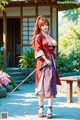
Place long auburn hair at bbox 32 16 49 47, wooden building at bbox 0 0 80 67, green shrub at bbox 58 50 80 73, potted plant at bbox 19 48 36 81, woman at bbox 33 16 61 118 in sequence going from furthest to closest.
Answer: green shrub at bbox 58 50 80 73 → wooden building at bbox 0 0 80 67 → potted plant at bbox 19 48 36 81 → long auburn hair at bbox 32 16 49 47 → woman at bbox 33 16 61 118

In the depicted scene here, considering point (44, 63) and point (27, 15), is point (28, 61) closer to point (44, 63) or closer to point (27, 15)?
point (27, 15)

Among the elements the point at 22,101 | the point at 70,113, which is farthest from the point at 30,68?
the point at 70,113

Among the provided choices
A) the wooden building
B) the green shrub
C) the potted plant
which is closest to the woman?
the potted plant

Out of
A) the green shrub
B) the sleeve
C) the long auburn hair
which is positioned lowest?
the green shrub

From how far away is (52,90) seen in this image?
734cm

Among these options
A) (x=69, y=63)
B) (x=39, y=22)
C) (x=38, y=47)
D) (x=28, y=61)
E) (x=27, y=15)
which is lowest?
(x=69, y=63)

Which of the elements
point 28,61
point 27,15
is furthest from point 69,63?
→ point 27,15

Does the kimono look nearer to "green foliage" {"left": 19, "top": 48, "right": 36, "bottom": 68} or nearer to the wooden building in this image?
"green foliage" {"left": 19, "top": 48, "right": 36, "bottom": 68}

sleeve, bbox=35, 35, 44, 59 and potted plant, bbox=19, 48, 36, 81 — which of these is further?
potted plant, bbox=19, 48, 36, 81

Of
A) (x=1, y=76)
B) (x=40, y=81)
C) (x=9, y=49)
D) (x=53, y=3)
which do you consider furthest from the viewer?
(x=9, y=49)

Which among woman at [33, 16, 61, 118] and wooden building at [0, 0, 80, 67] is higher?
wooden building at [0, 0, 80, 67]

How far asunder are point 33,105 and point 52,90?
1973 mm

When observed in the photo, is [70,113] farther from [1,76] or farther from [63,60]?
[63,60]

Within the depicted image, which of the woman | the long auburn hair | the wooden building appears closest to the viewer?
the woman
